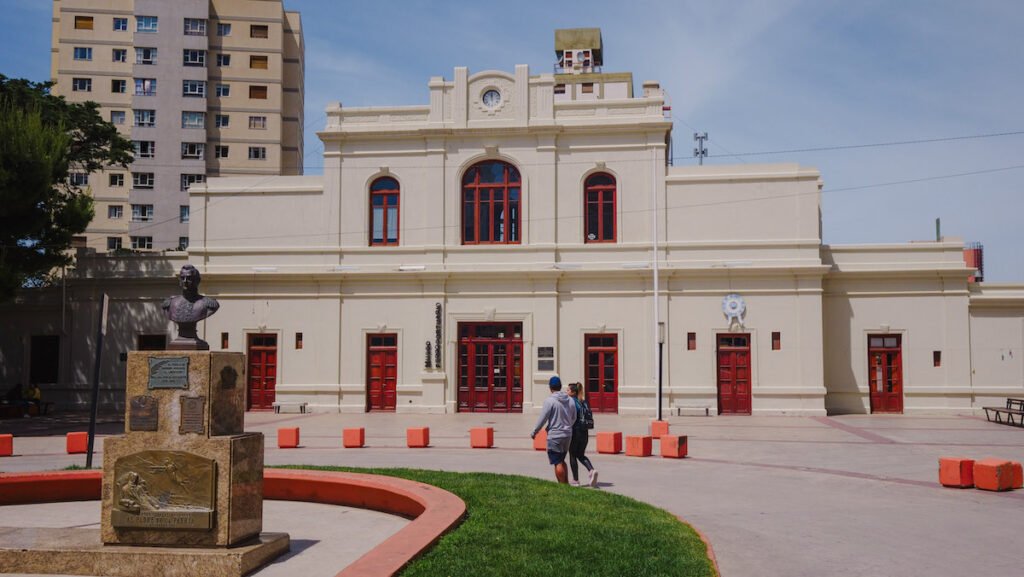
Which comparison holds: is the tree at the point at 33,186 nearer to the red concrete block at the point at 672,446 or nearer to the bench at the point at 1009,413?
the red concrete block at the point at 672,446

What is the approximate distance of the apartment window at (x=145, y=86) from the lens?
61656 mm

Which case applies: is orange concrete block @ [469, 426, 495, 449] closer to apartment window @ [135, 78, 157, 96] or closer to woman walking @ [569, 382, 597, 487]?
woman walking @ [569, 382, 597, 487]

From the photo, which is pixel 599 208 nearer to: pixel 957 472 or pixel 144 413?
pixel 957 472

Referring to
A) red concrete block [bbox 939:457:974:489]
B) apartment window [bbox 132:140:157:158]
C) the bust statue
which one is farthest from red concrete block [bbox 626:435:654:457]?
apartment window [bbox 132:140:157:158]

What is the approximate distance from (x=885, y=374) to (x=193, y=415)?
27.0 metres

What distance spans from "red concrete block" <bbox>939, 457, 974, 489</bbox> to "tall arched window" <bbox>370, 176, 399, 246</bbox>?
846 inches

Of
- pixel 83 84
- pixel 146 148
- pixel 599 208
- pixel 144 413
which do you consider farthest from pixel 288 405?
pixel 83 84

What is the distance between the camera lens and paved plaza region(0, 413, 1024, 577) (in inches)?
369

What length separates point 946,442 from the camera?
20828 mm

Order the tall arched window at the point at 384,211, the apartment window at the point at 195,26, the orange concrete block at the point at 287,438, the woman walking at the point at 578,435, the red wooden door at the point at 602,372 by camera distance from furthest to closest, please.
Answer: the apartment window at the point at 195,26, the tall arched window at the point at 384,211, the red wooden door at the point at 602,372, the orange concrete block at the point at 287,438, the woman walking at the point at 578,435

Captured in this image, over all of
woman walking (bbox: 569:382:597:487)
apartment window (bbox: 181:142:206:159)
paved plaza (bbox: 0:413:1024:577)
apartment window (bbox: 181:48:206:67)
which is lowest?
paved plaza (bbox: 0:413:1024:577)

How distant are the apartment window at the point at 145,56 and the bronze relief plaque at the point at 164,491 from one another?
199 ft

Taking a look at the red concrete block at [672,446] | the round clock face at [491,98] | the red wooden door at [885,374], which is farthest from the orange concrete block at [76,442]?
the red wooden door at [885,374]

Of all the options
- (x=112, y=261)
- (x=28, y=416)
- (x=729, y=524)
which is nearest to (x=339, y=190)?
(x=112, y=261)
